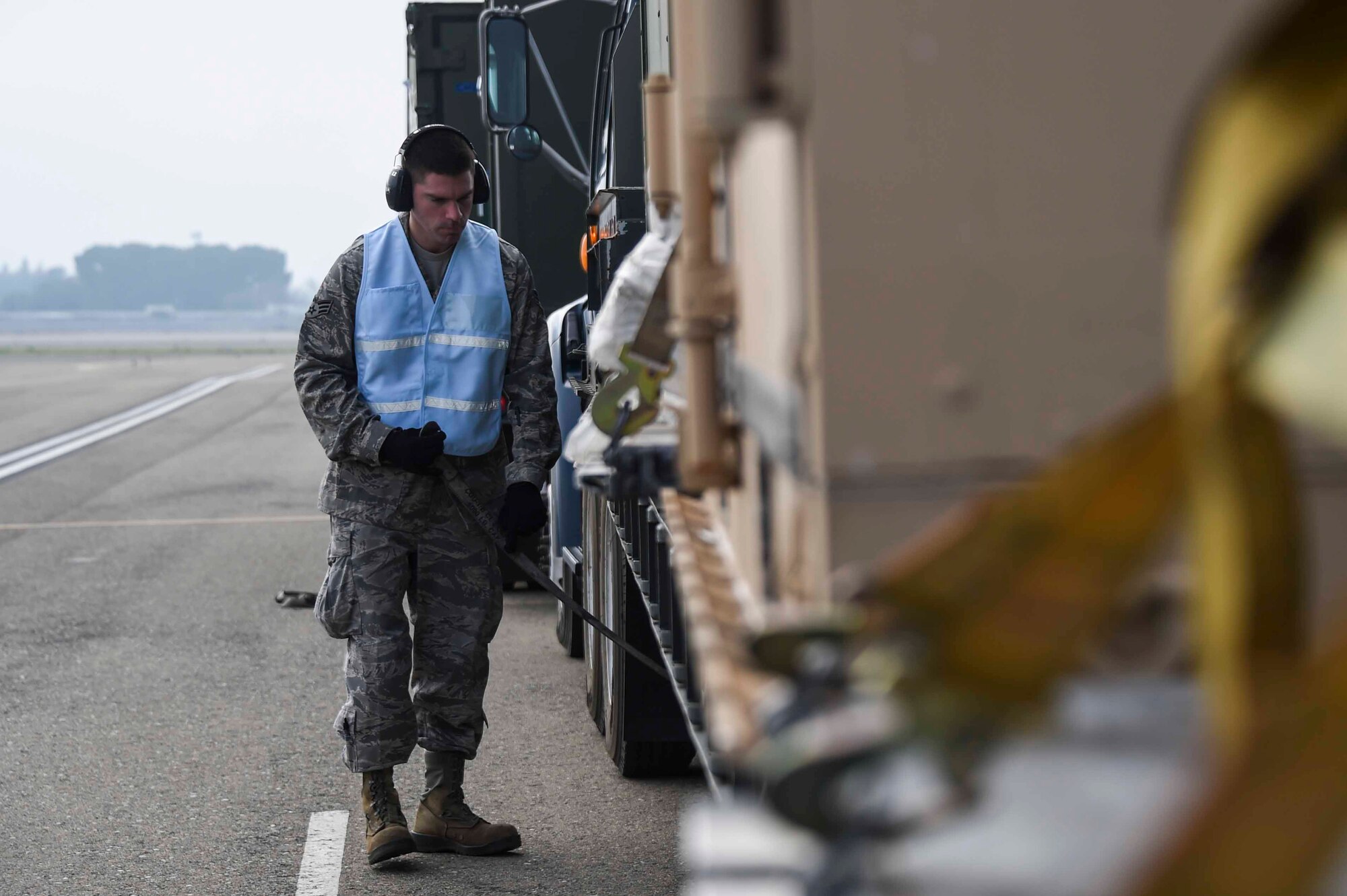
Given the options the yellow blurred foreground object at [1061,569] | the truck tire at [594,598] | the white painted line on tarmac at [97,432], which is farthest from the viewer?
the white painted line on tarmac at [97,432]

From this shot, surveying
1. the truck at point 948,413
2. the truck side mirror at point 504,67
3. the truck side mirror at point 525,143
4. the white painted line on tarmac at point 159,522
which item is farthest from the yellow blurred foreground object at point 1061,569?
the white painted line on tarmac at point 159,522

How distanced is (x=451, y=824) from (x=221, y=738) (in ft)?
5.96

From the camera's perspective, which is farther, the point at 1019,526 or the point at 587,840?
the point at 587,840

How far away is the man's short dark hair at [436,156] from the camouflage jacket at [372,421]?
29 centimetres

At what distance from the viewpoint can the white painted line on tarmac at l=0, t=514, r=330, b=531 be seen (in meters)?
13.2

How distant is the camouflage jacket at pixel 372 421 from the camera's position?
5.02m

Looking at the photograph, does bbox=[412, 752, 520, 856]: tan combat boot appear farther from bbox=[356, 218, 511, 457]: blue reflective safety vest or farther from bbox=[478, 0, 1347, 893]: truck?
bbox=[478, 0, 1347, 893]: truck

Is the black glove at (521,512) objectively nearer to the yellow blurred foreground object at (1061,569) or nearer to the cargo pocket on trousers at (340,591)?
the cargo pocket on trousers at (340,591)

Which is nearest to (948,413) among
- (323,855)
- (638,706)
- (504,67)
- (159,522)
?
(323,855)

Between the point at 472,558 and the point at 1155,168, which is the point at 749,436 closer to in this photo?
the point at 1155,168

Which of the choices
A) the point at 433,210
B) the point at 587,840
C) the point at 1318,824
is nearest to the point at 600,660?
the point at 587,840

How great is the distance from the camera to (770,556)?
191cm

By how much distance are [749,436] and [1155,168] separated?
66cm

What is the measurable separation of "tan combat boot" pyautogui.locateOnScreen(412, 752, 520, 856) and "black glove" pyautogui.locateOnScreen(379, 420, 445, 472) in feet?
3.16
